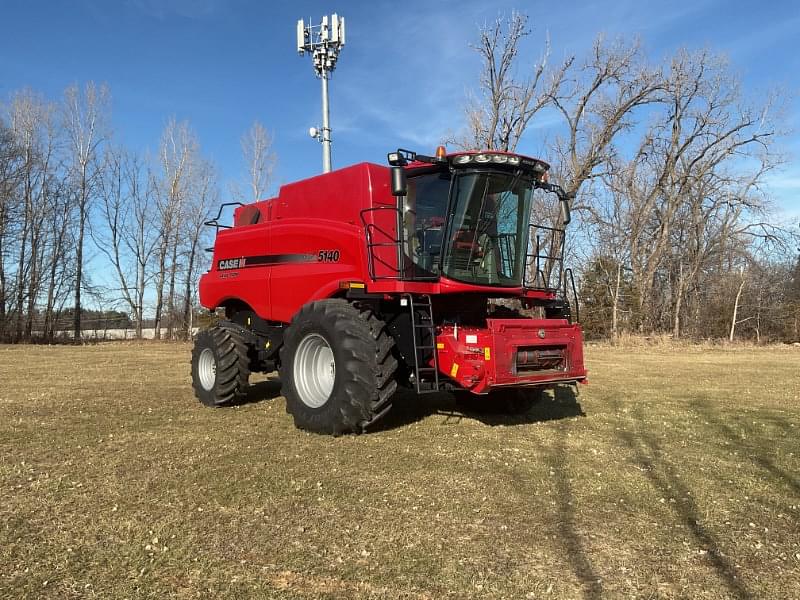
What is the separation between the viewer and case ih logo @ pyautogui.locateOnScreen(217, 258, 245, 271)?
344 inches

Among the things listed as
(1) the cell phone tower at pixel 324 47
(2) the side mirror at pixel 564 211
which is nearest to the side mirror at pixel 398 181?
(2) the side mirror at pixel 564 211

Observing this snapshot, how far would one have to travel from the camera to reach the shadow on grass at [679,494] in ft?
10.2

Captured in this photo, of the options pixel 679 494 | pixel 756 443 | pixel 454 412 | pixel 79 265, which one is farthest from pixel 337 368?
pixel 79 265

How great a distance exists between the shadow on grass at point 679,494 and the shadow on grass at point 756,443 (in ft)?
2.62

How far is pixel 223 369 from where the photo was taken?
27.1 ft

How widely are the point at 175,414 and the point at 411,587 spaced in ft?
18.8

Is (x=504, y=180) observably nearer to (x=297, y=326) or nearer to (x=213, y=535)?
(x=297, y=326)

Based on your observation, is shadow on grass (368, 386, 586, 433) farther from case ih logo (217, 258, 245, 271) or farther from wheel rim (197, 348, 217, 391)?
case ih logo (217, 258, 245, 271)

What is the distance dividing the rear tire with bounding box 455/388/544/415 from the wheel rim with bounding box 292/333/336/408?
209cm

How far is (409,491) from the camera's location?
177 inches

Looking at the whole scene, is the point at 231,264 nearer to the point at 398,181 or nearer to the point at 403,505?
the point at 398,181

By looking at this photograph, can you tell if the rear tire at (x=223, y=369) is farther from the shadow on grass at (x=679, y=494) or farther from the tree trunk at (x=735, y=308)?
the tree trunk at (x=735, y=308)

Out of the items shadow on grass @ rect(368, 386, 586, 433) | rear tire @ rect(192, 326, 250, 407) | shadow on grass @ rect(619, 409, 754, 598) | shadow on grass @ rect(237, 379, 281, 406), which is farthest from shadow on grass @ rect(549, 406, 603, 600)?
shadow on grass @ rect(237, 379, 281, 406)

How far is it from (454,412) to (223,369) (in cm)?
326
